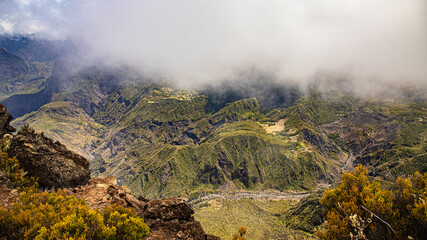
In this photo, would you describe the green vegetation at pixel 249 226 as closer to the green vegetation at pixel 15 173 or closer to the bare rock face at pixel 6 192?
the green vegetation at pixel 15 173

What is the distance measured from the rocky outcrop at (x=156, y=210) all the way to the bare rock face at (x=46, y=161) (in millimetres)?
2548

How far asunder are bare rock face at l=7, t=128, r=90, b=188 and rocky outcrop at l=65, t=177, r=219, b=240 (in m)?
2.55

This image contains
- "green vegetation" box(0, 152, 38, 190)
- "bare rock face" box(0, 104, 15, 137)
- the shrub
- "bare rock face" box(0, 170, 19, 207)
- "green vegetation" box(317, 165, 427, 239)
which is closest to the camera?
the shrub

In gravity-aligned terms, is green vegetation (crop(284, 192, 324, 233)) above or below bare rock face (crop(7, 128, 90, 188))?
below

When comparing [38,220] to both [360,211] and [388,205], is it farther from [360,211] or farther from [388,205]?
[388,205]

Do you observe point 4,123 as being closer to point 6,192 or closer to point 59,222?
point 6,192

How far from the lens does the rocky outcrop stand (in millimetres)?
28453

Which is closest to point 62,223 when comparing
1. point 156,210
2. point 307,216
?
point 156,210

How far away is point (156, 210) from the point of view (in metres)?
31.8

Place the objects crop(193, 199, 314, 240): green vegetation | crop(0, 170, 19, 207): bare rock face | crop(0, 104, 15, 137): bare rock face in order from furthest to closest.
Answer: crop(193, 199, 314, 240): green vegetation < crop(0, 104, 15, 137): bare rock face < crop(0, 170, 19, 207): bare rock face

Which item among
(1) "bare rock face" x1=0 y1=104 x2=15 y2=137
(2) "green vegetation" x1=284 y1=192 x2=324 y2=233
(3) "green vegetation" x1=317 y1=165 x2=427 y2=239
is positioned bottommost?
(2) "green vegetation" x1=284 y1=192 x2=324 y2=233

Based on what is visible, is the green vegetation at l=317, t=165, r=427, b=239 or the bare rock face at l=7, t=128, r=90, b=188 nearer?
the green vegetation at l=317, t=165, r=427, b=239

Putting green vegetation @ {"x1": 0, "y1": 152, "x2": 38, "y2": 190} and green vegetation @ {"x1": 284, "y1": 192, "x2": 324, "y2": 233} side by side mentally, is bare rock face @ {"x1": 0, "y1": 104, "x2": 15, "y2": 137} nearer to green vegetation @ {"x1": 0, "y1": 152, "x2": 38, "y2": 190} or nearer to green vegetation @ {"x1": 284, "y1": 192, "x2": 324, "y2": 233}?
green vegetation @ {"x1": 0, "y1": 152, "x2": 38, "y2": 190}

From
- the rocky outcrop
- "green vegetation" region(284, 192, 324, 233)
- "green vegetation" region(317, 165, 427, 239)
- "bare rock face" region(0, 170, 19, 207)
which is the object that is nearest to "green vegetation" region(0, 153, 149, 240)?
"bare rock face" region(0, 170, 19, 207)
